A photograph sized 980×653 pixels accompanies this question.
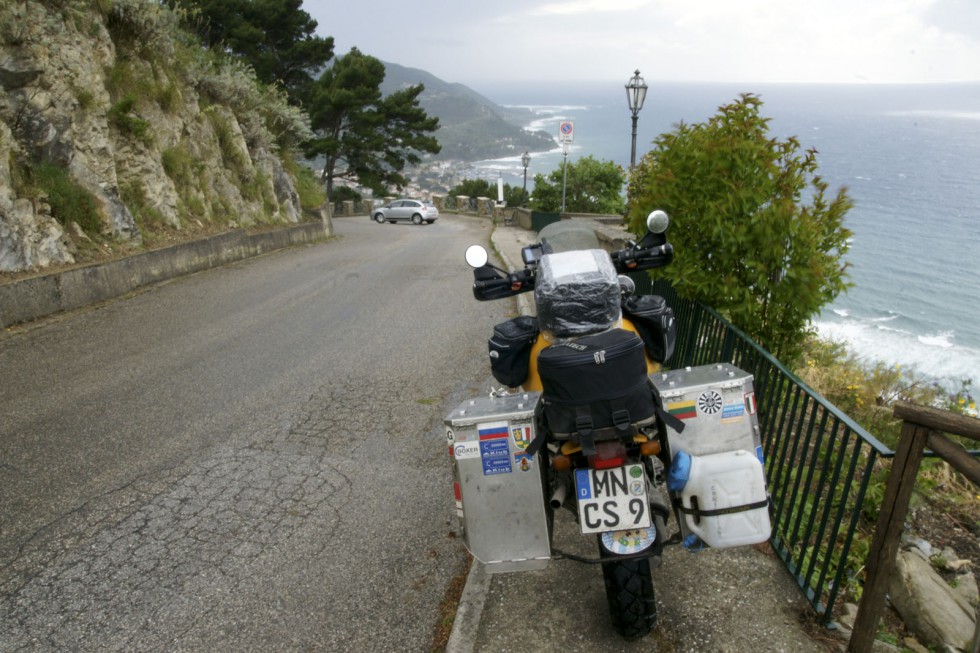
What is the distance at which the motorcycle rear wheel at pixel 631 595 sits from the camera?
3.20 m

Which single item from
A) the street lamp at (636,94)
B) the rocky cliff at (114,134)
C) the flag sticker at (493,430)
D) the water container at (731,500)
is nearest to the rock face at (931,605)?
the water container at (731,500)

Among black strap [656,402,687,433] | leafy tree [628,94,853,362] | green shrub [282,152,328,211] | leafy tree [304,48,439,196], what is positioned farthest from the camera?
leafy tree [304,48,439,196]

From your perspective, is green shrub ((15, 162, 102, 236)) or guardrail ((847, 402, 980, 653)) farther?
green shrub ((15, 162, 102, 236))

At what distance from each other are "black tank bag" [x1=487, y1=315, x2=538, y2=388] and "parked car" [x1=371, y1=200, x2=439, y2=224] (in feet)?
121

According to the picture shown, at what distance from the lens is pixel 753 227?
4.73 m

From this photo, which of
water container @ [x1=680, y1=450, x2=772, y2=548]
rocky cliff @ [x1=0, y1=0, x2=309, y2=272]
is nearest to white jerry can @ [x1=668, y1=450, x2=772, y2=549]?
water container @ [x1=680, y1=450, x2=772, y2=548]

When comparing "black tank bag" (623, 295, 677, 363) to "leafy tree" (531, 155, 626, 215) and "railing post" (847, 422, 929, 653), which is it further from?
"leafy tree" (531, 155, 626, 215)

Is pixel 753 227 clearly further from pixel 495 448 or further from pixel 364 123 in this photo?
pixel 364 123

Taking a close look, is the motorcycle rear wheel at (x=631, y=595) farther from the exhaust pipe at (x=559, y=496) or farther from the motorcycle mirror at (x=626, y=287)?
the motorcycle mirror at (x=626, y=287)

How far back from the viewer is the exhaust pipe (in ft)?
10.6

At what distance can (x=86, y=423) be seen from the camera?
6.33 m

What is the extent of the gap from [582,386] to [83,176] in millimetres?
12302

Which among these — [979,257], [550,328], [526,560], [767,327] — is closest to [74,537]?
[526,560]

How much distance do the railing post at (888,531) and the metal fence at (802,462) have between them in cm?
9
